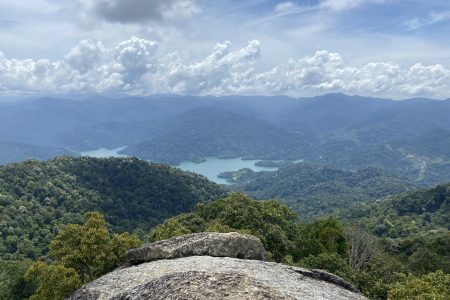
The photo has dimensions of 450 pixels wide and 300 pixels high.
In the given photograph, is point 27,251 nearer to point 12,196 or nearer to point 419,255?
point 12,196

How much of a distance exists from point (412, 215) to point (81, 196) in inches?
5422

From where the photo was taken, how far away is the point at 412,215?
176000 millimetres

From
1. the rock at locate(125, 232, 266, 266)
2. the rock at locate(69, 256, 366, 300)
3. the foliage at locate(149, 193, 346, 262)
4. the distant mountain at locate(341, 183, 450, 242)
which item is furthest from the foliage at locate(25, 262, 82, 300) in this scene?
the distant mountain at locate(341, 183, 450, 242)

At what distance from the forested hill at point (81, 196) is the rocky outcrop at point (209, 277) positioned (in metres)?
A: 86.2

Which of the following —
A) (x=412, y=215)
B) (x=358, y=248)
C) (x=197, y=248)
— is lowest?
(x=412, y=215)

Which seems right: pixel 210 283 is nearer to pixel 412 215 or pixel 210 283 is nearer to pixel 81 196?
pixel 81 196

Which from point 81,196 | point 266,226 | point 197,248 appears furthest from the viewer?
point 81,196

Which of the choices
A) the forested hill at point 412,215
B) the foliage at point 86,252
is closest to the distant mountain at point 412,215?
the forested hill at point 412,215

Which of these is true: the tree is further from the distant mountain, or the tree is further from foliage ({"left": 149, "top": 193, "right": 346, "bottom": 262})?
the distant mountain

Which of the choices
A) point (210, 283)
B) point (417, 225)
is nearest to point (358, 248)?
point (210, 283)

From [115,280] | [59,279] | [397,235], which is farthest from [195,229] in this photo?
[397,235]

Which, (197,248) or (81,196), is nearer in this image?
(197,248)

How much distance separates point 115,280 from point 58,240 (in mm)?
12990

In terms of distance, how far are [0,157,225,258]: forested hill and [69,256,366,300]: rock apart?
87.4 m
